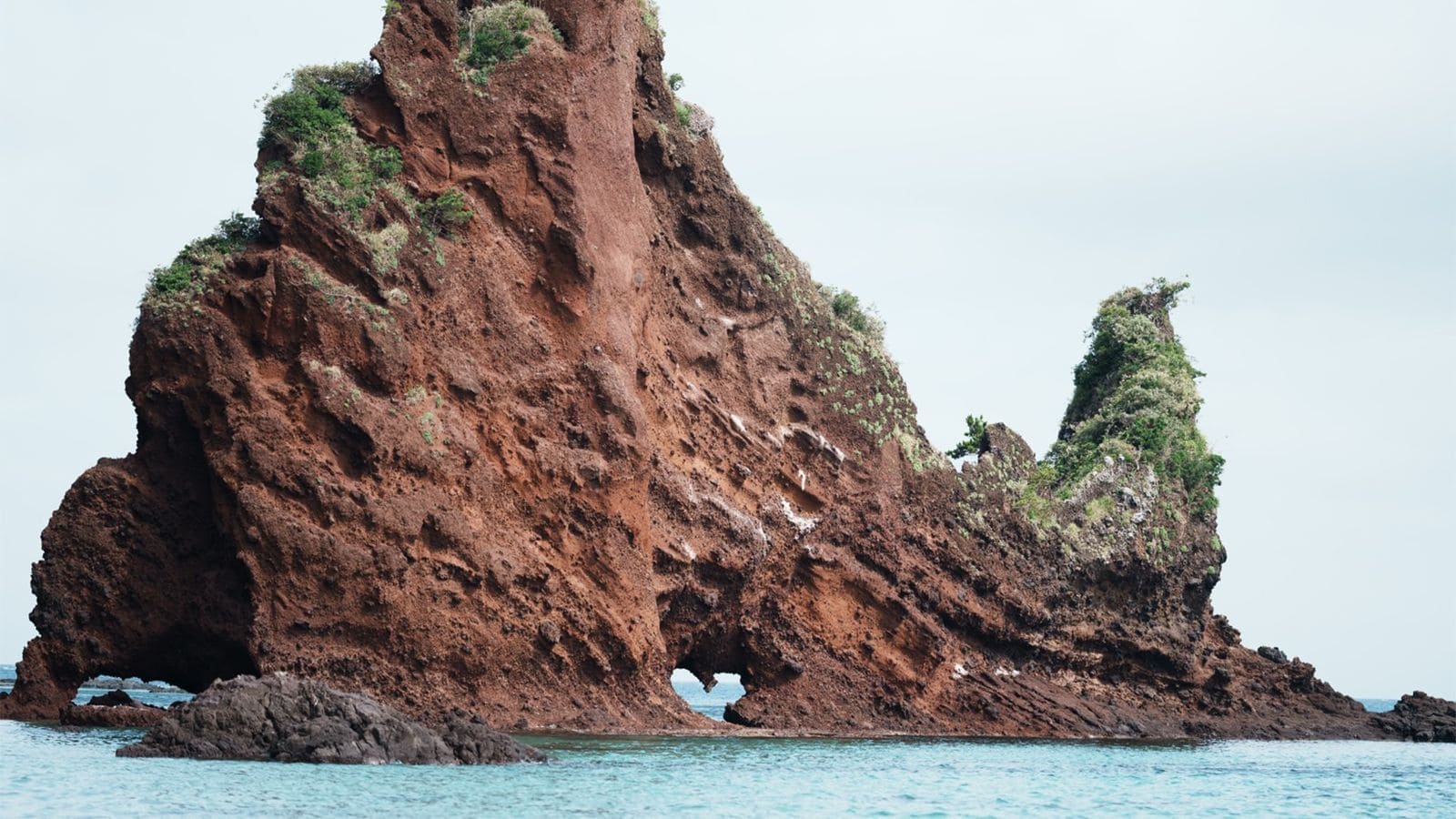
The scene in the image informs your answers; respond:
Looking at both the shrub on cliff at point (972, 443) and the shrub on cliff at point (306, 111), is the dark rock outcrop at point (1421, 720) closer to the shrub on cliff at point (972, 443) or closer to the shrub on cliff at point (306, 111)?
the shrub on cliff at point (972, 443)

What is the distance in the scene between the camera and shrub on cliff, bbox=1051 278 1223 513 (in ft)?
155

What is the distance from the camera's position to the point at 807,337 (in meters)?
42.0

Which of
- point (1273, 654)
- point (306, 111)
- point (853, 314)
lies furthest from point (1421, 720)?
point (306, 111)

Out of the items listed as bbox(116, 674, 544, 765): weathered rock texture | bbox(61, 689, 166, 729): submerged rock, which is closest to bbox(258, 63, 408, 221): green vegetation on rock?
bbox(61, 689, 166, 729): submerged rock

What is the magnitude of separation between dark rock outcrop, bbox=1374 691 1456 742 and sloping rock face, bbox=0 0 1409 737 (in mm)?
3044

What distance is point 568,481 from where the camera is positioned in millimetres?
34062

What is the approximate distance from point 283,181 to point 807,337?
14451 mm

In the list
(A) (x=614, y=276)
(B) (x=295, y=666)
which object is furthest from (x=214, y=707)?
(A) (x=614, y=276)

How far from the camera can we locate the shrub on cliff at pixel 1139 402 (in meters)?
47.3

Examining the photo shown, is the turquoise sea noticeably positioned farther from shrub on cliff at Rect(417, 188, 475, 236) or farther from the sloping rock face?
shrub on cliff at Rect(417, 188, 475, 236)

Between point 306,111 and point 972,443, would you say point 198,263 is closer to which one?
point 306,111

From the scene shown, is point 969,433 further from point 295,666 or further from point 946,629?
point 295,666

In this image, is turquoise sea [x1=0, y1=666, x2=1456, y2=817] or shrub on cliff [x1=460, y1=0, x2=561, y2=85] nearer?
turquoise sea [x1=0, y1=666, x2=1456, y2=817]

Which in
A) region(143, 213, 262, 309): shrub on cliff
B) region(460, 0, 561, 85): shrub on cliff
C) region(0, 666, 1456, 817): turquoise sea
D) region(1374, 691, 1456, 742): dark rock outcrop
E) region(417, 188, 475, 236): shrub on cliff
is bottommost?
region(0, 666, 1456, 817): turquoise sea
